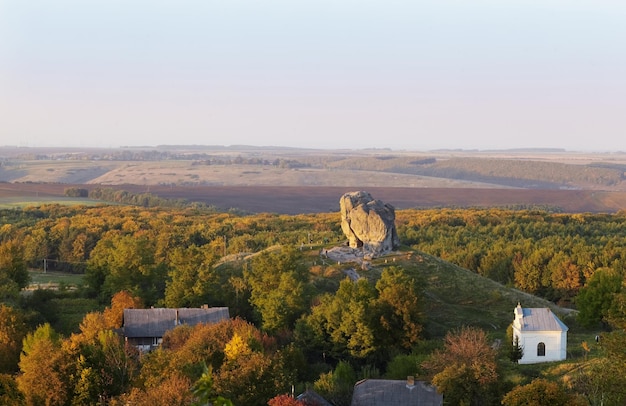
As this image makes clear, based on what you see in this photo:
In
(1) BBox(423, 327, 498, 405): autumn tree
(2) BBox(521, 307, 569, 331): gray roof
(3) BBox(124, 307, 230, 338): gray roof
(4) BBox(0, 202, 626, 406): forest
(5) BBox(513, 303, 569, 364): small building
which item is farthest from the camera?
(3) BBox(124, 307, 230, 338): gray roof

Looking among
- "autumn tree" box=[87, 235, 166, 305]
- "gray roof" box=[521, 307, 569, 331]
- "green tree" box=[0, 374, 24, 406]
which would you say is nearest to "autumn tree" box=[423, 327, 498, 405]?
"gray roof" box=[521, 307, 569, 331]

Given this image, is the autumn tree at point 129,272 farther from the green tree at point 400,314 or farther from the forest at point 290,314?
the green tree at point 400,314

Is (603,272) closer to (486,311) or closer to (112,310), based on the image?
(486,311)

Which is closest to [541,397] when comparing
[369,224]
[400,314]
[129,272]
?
[400,314]

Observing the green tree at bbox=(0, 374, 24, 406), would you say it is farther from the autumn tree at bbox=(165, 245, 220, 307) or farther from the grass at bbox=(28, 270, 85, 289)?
the grass at bbox=(28, 270, 85, 289)

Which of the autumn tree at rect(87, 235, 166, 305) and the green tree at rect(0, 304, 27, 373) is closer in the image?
the green tree at rect(0, 304, 27, 373)
